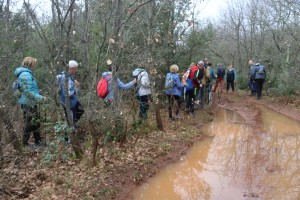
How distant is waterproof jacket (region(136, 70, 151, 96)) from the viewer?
26.7ft

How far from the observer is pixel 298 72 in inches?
603

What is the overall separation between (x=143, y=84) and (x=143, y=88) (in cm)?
18

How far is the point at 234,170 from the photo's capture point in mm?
6441

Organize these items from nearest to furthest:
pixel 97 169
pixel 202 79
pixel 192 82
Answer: pixel 97 169 → pixel 192 82 → pixel 202 79

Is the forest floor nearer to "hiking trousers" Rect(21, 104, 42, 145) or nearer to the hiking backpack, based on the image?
"hiking trousers" Rect(21, 104, 42, 145)

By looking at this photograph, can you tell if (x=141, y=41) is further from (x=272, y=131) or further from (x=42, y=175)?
(x=42, y=175)

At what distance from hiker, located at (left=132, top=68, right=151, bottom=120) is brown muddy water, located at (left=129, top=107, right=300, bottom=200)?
159 centimetres

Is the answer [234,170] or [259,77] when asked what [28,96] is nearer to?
[234,170]

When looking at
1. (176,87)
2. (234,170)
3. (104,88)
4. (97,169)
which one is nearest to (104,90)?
(104,88)

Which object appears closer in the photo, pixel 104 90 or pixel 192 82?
pixel 104 90

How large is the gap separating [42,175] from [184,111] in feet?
21.9

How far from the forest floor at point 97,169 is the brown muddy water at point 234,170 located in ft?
0.89

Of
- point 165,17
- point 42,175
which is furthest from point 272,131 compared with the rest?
point 42,175

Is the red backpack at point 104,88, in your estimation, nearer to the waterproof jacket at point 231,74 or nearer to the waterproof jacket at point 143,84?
the waterproof jacket at point 143,84
